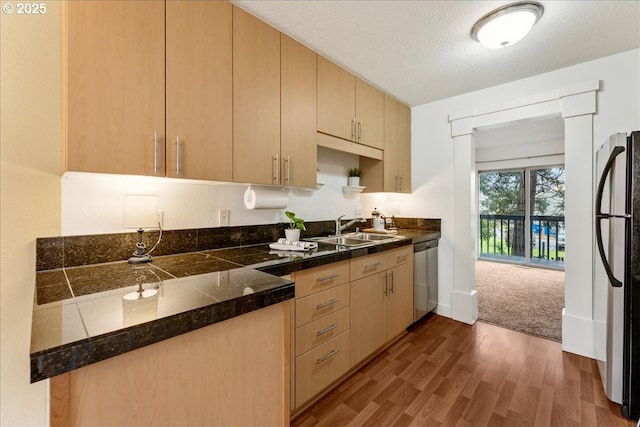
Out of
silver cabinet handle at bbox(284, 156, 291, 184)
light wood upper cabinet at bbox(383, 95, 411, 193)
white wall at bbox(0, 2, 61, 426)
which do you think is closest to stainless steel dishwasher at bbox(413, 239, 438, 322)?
light wood upper cabinet at bbox(383, 95, 411, 193)

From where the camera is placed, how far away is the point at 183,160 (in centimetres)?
134

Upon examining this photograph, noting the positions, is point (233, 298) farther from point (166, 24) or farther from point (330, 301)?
point (166, 24)

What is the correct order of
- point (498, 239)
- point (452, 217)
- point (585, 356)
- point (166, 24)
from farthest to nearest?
point (498, 239) → point (452, 217) → point (585, 356) → point (166, 24)

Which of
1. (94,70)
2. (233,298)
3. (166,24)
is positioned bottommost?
(233,298)

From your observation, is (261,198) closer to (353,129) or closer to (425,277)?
(353,129)

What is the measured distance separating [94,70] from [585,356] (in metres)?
3.63

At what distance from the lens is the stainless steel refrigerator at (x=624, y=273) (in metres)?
1.44

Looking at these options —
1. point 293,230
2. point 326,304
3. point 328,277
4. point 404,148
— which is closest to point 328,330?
point 326,304

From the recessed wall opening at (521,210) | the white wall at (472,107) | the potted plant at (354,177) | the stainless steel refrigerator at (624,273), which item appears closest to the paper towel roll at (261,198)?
the potted plant at (354,177)

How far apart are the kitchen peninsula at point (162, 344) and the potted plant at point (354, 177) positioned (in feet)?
5.79

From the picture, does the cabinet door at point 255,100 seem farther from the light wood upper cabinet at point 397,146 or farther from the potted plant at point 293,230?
the light wood upper cabinet at point 397,146

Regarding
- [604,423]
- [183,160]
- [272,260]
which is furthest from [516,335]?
[183,160]

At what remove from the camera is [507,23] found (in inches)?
62.9

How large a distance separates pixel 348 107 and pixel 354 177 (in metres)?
0.72
